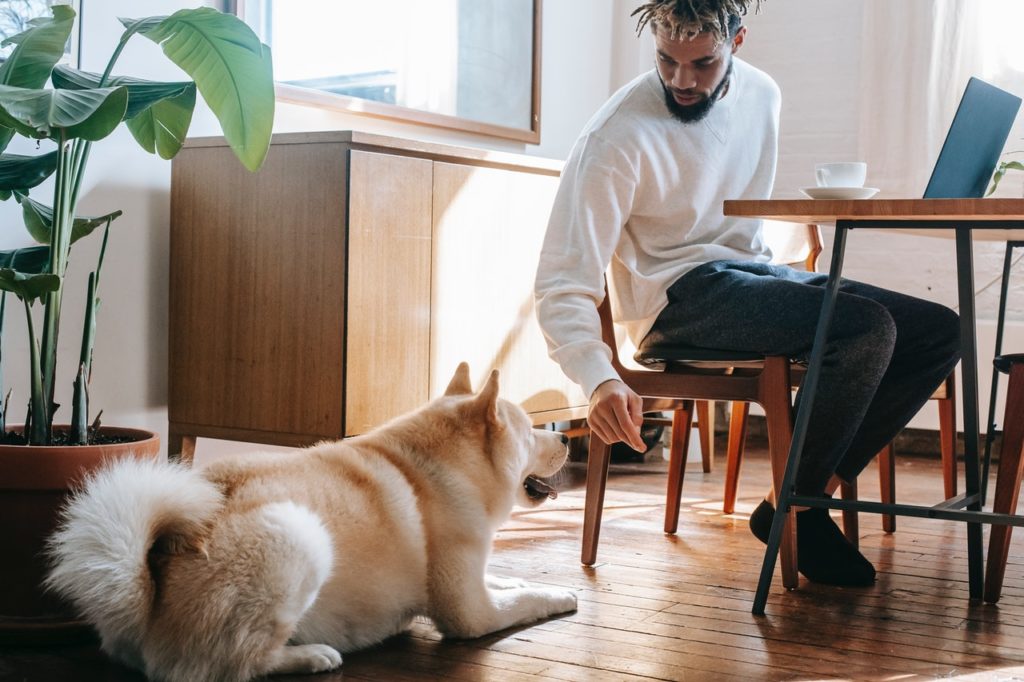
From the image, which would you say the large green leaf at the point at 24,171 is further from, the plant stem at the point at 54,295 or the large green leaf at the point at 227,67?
the large green leaf at the point at 227,67

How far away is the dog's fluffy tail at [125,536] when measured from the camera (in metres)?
1.53

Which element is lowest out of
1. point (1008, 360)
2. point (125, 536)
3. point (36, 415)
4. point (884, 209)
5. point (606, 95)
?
point (125, 536)

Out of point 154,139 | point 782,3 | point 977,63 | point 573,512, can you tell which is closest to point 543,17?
point 782,3

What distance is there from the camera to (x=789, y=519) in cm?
220

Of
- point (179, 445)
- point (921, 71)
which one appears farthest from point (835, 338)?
point (921, 71)

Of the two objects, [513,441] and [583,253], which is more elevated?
[583,253]

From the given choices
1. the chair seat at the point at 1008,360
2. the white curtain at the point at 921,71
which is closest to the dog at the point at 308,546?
the chair seat at the point at 1008,360

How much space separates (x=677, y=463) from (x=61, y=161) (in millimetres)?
1621

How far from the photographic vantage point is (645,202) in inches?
96.0

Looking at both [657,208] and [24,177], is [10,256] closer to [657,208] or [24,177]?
[24,177]

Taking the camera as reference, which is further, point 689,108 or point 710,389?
point 689,108

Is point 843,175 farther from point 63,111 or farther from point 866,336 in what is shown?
point 63,111

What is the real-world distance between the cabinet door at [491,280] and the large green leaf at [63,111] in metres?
1.09

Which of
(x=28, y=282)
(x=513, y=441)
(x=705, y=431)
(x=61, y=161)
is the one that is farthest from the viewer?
(x=705, y=431)
